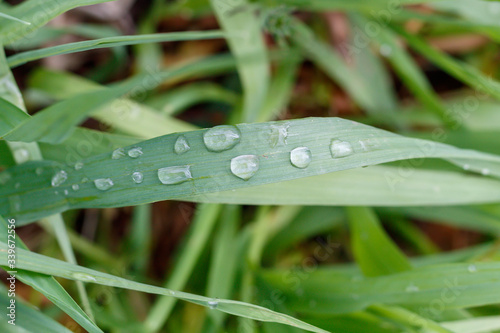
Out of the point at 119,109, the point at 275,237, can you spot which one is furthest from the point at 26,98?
the point at 275,237

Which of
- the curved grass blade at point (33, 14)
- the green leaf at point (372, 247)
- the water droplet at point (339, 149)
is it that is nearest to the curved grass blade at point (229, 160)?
the water droplet at point (339, 149)

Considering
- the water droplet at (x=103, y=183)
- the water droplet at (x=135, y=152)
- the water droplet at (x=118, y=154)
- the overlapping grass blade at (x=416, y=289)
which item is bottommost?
the overlapping grass blade at (x=416, y=289)

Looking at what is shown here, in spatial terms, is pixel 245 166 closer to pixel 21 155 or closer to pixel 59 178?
pixel 59 178

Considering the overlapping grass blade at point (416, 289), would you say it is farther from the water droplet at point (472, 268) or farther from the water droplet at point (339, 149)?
the water droplet at point (339, 149)

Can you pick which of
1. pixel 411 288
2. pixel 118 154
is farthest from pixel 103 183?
pixel 411 288

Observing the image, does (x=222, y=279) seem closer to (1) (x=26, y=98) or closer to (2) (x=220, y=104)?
(2) (x=220, y=104)

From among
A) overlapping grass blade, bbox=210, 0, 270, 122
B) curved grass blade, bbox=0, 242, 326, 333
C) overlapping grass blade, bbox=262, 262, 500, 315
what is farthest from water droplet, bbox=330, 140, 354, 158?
overlapping grass blade, bbox=210, 0, 270, 122

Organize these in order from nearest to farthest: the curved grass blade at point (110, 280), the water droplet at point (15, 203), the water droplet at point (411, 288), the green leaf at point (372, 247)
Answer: the curved grass blade at point (110, 280)
the water droplet at point (15, 203)
the water droplet at point (411, 288)
the green leaf at point (372, 247)
